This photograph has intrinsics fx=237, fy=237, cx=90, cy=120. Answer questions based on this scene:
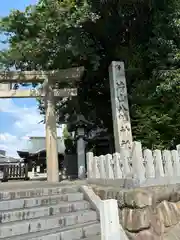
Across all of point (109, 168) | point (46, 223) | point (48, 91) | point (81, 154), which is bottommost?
point (46, 223)

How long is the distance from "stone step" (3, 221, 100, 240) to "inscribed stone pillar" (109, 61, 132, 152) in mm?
3052

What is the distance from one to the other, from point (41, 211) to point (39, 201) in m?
0.32

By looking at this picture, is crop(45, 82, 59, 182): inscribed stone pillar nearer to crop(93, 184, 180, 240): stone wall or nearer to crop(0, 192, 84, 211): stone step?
crop(0, 192, 84, 211): stone step

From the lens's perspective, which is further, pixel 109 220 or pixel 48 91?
pixel 48 91

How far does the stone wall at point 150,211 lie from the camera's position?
398cm

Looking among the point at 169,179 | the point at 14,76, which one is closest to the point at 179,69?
the point at 169,179

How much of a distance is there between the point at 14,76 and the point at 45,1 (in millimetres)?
2717

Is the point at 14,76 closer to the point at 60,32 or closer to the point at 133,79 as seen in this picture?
the point at 60,32

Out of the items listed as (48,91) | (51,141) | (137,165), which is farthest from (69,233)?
(48,91)

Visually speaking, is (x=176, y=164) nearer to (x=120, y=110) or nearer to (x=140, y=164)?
(x=140, y=164)

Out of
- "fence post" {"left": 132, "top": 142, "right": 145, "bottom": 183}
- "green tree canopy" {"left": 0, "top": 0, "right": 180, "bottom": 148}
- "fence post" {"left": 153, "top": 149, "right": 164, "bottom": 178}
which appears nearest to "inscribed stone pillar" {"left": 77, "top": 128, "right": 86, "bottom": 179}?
"green tree canopy" {"left": 0, "top": 0, "right": 180, "bottom": 148}

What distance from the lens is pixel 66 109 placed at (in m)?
11.4

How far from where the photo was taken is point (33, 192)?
4.64 m

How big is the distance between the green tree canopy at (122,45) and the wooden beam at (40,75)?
36 centimetres
